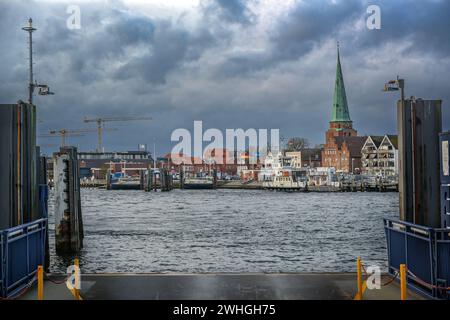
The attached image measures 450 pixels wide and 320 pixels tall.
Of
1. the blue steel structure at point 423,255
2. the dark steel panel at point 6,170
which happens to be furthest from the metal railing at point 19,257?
the blue steel structure at point 423,255

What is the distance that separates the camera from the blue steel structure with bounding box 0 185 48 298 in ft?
40.4

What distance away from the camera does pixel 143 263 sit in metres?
33.7

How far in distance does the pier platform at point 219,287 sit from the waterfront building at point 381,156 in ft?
510

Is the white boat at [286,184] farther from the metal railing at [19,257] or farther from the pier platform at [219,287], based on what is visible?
the metal railing at [19,257]

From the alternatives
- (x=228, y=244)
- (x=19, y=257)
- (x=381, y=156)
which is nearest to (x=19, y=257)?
(x=19, y=257)

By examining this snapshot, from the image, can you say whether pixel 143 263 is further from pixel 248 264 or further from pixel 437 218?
pixel 437 218

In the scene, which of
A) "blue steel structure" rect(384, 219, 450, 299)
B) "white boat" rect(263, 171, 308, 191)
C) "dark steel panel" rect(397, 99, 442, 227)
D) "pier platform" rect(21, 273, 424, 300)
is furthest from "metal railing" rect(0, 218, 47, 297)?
"white boat" rect(263, 171, 308, 191)

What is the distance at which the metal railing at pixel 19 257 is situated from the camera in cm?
1230

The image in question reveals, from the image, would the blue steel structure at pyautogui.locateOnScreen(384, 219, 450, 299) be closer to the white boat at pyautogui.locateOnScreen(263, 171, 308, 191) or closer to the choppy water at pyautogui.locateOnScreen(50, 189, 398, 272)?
the choppy water at pyautogui.locateOnScreen(50, 189, 398, 272)

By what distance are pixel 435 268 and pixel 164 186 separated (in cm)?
15968

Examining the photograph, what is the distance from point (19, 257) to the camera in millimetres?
13531

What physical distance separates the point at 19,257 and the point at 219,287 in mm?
4841

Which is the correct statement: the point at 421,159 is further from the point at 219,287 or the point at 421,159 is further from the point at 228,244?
the point at 228,244
